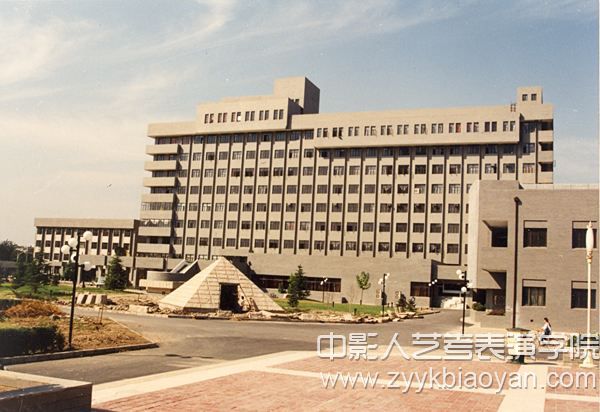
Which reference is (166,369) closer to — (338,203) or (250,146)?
(338,203)

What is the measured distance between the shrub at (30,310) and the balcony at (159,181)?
7170cm

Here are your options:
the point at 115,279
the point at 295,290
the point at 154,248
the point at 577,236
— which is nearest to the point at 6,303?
the point at 295,290

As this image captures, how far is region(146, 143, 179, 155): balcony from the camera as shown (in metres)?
100

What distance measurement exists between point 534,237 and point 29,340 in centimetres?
3642

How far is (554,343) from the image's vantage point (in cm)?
2636

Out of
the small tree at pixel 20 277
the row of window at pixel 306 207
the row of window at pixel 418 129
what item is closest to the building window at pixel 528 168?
the row of window at pixel 418 129

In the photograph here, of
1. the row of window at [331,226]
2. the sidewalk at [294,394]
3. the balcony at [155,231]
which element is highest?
the row of window at [331,226]

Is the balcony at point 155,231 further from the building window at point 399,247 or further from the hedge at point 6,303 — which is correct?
the hedge at point 6,303

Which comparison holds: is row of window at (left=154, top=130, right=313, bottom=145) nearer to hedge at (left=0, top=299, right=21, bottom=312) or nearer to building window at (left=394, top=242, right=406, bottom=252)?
building window at (left=394, top=242, right=406, bottom=252)

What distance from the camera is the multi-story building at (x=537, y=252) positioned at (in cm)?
4175

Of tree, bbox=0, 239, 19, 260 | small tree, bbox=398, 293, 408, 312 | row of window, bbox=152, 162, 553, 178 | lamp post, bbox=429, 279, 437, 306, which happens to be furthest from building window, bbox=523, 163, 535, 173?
tree, bbox=0, 239, 19, 260

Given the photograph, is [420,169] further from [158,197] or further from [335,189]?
[158,197]

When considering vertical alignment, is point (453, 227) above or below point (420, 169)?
below

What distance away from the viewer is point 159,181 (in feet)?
331
